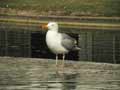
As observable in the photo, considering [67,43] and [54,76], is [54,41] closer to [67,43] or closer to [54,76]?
[67,43]

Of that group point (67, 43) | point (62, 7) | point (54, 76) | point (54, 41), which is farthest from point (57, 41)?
point (62, 7)

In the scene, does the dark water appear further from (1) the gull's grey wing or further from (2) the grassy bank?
(2) the grassy bank

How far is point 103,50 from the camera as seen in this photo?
23.0 meters

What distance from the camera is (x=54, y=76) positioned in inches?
530

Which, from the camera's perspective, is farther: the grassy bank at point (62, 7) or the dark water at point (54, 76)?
the grassy bank at point (62, 7)

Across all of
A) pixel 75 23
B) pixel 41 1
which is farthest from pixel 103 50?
pixel 41 1

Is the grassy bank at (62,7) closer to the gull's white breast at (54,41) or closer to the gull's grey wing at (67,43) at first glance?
the gull's grey wing at (67,43)

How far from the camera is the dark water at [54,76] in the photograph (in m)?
11.8

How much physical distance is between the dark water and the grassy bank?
99.7 feet

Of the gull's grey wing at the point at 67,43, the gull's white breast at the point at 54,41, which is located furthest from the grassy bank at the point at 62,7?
the gull's white breast at the point at 54,41

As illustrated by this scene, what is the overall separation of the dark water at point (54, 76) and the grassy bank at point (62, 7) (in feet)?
99.7

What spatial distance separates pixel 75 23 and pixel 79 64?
26.0 m

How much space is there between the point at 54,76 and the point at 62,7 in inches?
1415

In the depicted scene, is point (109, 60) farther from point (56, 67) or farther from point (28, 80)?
point (28, 80)
